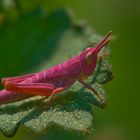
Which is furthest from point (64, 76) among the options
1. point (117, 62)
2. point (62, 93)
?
point (117, 62)

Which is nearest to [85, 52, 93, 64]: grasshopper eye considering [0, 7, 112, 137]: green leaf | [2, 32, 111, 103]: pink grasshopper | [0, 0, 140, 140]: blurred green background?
[2, 32, 111, 103]: pink grasshopper

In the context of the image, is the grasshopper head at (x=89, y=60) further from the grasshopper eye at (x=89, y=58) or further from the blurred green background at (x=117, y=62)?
the blurred green background at (x=117, y=62)

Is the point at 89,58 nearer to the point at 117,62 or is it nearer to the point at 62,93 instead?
the point at 62,93

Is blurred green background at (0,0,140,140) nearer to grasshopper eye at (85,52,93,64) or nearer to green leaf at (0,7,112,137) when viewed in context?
green leaf at (0,7,112,137)

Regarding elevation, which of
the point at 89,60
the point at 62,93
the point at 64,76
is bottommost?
the point at 62,93

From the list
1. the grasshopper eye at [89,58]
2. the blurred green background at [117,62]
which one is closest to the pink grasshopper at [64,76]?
the grasshopper eye at [89,58]

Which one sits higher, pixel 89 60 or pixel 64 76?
pixel 89 60
